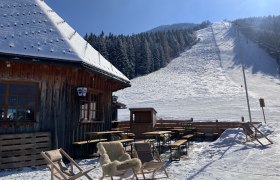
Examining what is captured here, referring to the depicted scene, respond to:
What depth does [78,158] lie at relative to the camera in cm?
1048

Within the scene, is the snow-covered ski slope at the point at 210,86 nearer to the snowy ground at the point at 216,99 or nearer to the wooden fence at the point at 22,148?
the snowy ground at the point at 216,99

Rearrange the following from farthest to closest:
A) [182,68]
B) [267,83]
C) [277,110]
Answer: [182,68]
[267,83]
[277,110]

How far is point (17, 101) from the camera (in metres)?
9.23

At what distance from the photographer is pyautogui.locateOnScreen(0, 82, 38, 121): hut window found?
9.05 m

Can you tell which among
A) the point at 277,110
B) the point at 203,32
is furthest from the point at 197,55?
the point at 277,110

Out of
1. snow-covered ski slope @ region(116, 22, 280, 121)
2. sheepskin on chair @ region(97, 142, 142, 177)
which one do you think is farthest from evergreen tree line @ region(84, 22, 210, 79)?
sheepskin on chair @ region(97, 142, 142, 177)

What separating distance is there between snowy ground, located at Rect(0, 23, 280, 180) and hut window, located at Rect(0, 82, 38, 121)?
5.22 feet

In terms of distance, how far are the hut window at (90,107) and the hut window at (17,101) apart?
5.68ft

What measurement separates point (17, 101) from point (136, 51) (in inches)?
2478

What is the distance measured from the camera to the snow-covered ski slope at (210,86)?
1415 inches

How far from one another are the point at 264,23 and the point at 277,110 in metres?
66.7

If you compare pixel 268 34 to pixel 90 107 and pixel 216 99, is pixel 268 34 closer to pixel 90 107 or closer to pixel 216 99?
pixel 216 99

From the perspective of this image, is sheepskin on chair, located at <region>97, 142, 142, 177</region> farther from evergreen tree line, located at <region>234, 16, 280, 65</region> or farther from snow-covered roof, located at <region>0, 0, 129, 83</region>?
evergreen tree line, located at <region>234, 16, 280, 65</region>

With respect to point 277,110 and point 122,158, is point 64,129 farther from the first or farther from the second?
point 277,110
